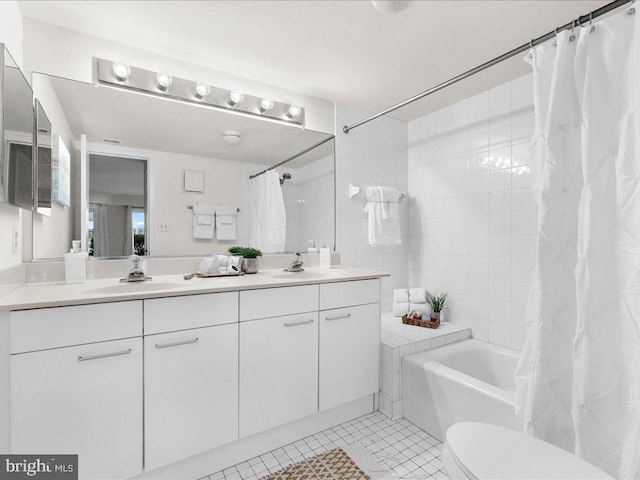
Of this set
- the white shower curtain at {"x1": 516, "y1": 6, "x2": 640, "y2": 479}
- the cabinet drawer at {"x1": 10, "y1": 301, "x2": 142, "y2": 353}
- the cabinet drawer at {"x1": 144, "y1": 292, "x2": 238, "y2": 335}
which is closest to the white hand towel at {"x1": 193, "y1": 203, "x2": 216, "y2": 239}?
the cabinet drawer at {"x1": 144, "y1": 292, "x2": 238, "y2": 335}

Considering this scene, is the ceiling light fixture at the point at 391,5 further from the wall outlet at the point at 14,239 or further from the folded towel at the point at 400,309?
the folded towel at the point at 400,309

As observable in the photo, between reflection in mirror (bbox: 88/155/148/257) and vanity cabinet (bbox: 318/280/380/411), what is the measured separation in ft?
3.87

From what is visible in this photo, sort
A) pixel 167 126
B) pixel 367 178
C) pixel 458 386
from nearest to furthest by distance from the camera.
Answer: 1. pixel 458 386
2. pixel 167 126
3. pixel 367 178

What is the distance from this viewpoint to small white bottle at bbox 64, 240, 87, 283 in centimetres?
160

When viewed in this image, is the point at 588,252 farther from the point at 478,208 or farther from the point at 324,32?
the point at 324,32

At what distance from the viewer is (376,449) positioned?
1.70m

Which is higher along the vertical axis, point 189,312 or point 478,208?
point 478,208

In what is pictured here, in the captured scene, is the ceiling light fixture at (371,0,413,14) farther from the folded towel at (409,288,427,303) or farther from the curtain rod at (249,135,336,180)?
the folded towel at (409,288,427,303)

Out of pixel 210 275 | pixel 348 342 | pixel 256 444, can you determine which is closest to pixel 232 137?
pixel 210 275

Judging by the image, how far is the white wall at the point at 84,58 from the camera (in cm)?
163

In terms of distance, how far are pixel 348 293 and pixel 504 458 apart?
1101 millimetres

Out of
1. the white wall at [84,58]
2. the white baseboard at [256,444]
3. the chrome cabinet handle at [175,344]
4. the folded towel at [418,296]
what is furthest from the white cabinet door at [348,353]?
the white wall at [84,58]

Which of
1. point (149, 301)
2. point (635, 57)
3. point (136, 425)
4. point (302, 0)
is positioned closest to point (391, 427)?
point (136, 425)

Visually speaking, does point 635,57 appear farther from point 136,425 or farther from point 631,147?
point 136,425
